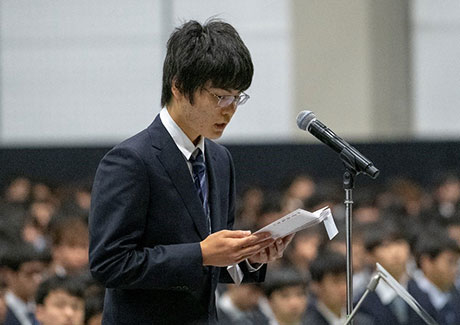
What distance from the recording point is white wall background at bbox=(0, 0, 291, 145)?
1254 centimetres

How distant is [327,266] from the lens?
6656 mm

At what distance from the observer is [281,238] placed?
312 centimetres

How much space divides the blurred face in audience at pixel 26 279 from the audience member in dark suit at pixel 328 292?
169 cm

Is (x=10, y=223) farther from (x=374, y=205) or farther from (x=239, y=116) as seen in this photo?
(x=239, y=116)

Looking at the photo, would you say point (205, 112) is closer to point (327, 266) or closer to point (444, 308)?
point (327, 266)

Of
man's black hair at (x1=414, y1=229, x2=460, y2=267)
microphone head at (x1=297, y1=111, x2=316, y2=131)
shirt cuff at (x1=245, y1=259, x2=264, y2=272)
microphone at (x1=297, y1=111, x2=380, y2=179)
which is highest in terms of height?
microphone head at (x1=297, y1=111, x2=316, y2=131)

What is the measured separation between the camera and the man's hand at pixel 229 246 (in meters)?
2.91

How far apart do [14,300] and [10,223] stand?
240 centimetres

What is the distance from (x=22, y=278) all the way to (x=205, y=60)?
4040 millimetres

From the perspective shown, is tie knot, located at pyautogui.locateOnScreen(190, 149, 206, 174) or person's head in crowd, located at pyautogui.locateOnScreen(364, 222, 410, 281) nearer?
tie knot, located at pyautogui.locateOnScreen(190, 149, 206, 174)

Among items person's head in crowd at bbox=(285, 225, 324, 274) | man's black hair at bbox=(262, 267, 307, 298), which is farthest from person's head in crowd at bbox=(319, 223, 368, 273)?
man's black hair at bbox=(262, 267, 307, 298)

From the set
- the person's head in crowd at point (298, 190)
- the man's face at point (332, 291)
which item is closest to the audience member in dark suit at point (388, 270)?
the man's face at point (332, 291)

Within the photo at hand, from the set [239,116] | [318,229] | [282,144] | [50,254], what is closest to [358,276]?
[318,229]

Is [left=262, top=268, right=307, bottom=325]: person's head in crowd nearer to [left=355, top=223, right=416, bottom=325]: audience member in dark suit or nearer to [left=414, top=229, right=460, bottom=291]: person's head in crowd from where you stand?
[left=355, top=223, right=416, bottom=325]: audience member in dark suit
